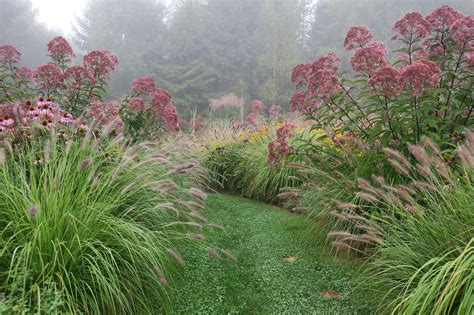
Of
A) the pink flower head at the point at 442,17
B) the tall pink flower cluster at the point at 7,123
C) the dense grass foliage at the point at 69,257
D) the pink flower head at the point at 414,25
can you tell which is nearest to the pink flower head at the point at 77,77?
the tall pink flower cluster at the point at 7,123

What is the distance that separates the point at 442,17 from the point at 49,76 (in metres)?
4.21

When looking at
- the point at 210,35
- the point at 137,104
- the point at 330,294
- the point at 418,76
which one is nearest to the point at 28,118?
the point at 137,104

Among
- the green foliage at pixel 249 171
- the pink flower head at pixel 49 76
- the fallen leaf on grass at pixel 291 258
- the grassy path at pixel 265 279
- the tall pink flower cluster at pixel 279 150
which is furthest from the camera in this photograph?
the green foliage at pixel 249 171

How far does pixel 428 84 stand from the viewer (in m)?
2.64

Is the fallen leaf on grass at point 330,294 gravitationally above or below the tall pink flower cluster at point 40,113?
below

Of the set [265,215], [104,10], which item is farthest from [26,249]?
[104,10]

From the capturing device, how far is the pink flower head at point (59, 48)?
193 inches

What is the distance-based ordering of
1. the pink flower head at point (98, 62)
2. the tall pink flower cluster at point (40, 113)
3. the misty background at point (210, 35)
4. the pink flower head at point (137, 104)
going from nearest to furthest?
the tall pink flower cluster at point (40, 113), the pink flower head at point (98, 62), the pink flower head at point (137, 104), the misty background at point (210, 35)

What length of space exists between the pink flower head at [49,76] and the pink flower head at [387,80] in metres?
3.53

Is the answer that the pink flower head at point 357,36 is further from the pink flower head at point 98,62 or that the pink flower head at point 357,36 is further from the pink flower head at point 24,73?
the pink flower head at point 24,73

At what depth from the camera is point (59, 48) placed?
491 centimetres

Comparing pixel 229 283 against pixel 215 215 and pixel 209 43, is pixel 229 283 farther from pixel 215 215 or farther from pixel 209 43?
pixel 209 43

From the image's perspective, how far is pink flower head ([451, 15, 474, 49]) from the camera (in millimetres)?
2959

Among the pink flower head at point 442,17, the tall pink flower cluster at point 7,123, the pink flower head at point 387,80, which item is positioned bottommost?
the tall pink flower cluster at point 7,123
